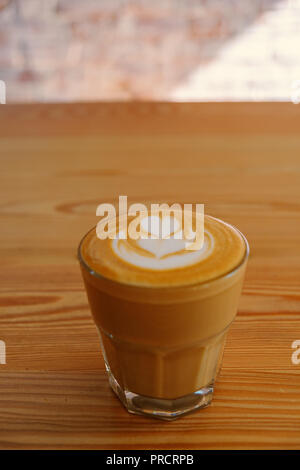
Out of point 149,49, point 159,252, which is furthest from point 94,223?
point 149,49

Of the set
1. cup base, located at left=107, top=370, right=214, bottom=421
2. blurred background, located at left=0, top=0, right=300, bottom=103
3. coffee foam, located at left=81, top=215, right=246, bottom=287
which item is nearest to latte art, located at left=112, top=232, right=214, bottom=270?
coffee foam, located at left=81, top=215, right=246, bottom=287

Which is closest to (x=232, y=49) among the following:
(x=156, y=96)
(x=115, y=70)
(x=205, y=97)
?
(x=205, y=97)

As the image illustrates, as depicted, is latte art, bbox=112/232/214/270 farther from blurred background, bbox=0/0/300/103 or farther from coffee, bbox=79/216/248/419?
blurred background, bbox=0/0/300/103

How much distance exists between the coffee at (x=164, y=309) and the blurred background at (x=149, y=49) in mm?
2211

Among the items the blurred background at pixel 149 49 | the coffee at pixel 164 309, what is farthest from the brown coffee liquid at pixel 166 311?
the blurred background at pixel 149 49

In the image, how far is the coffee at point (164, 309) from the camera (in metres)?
0.35

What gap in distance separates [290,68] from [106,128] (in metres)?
1.73

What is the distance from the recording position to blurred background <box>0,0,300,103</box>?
2379 millimetres

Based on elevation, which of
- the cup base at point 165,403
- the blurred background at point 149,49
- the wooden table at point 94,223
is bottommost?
the cup base at point 165,403

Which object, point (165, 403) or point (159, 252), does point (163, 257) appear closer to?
point (159, 252)

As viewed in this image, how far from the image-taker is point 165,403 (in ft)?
1.34

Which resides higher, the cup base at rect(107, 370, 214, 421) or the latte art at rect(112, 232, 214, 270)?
the latte art at rect(112, 232, 214, 270)

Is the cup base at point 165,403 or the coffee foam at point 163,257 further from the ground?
the coffee foam at point 163,257

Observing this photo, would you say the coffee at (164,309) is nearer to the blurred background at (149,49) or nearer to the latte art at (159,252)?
the latte art at (159,252)
